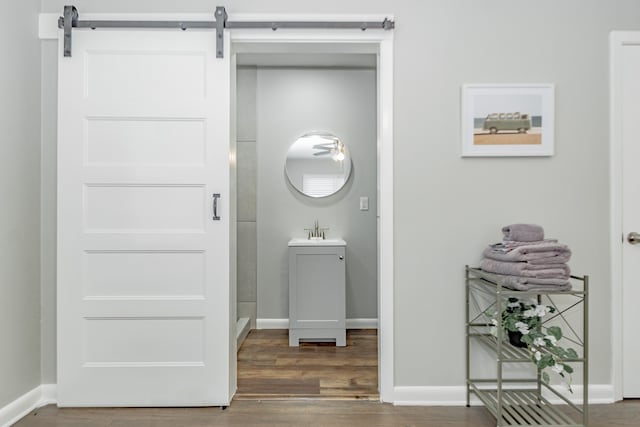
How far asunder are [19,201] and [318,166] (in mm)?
2367

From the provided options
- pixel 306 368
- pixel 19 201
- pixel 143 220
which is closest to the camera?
pixel 19 201

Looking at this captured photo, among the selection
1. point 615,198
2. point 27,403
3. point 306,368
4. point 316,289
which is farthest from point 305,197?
point 27,403

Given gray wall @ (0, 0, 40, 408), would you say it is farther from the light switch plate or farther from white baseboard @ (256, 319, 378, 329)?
the light switch plate

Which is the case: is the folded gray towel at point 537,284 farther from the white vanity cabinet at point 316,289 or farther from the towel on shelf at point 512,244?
the white vanity cabinet at point 316,289

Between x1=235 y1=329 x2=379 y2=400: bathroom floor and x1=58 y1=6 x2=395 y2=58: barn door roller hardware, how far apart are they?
78.6 inches

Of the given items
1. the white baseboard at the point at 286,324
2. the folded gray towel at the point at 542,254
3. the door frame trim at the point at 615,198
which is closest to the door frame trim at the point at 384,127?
the folded gray towel at the point at 542,254

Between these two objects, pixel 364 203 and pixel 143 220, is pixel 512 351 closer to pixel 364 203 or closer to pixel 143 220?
pixel 364 203

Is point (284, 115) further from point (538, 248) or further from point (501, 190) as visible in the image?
point (538, 248)

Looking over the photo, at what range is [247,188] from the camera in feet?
13.1

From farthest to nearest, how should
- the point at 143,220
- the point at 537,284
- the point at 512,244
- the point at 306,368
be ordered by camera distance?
the point at 306,368
the point at 143,220
the point at 512,244
the point at 537,284

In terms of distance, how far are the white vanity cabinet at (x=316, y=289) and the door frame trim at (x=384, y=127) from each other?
1139mm

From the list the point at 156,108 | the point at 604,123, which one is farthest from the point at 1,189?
the point at 604,123

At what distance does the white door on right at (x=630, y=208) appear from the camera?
239cm

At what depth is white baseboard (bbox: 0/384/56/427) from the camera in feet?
6.95
